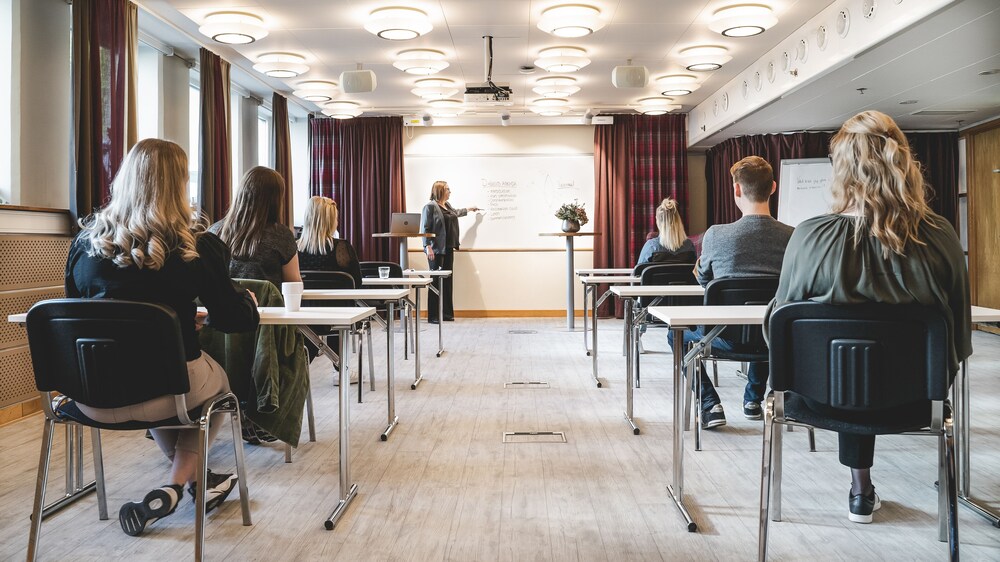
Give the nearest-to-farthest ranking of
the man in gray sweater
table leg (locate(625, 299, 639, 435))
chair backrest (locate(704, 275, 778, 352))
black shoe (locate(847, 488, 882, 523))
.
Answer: black shoe (locate(847, 488, 882, 523)) → chair backrest (locate(704, 275, 778, 352)) → the man in gray sweater → table leg (locate(625, 299, 639, 435))

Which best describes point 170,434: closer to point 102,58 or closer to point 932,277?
point 932,277

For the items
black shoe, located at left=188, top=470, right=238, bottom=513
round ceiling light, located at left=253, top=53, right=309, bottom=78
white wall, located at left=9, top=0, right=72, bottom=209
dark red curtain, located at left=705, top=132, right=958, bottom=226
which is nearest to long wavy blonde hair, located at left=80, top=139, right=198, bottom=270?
black shoe, located at left=188, top=470, right=238, bottom=513

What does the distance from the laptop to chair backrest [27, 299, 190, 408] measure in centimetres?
540

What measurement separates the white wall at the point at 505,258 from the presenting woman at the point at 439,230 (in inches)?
24.7

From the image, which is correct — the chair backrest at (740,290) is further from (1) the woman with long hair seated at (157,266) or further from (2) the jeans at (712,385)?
(1) the woman with long hair seated at (157,266)

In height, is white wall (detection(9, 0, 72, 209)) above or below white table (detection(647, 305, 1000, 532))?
above

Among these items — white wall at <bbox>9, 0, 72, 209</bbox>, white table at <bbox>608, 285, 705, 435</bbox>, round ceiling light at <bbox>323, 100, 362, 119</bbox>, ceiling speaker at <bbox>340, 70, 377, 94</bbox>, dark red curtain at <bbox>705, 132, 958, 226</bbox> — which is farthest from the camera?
dark red curtain at <bbox>705, 132, 958, 226</bbox>

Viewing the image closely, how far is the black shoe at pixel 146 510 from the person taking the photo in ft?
6.96

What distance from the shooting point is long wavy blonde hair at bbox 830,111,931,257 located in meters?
1.79

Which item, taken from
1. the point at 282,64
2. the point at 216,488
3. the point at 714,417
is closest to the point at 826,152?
the point at 714,417

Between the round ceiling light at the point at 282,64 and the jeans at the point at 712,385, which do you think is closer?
the jeans at the point at 712,385

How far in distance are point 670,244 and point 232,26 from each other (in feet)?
11.4

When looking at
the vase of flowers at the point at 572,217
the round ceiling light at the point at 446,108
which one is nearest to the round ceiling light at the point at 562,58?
the vase of flowers at the point at 572,217

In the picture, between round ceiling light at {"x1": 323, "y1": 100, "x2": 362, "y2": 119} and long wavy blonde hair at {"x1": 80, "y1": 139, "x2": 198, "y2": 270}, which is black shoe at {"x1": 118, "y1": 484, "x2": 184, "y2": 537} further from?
round ceiling light at {"x1": 323, "y1": 100, "x2": 362, "y2": 119}
